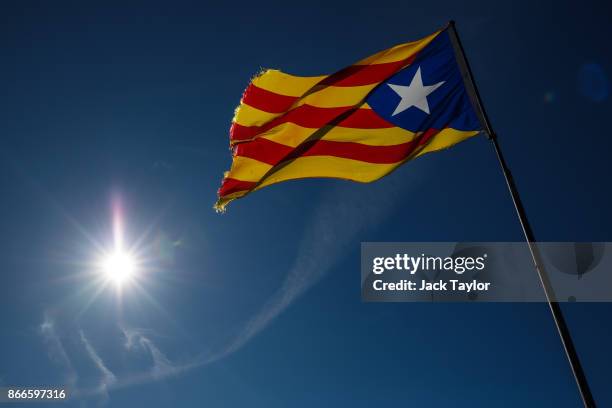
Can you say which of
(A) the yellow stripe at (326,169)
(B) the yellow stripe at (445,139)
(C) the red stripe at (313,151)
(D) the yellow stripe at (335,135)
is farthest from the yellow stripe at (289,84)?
(B) the yellow stripe at (445,139)

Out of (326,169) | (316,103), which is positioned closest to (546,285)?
(326,169)

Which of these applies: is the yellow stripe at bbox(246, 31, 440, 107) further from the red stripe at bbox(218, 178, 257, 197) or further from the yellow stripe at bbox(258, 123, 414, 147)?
the red stripe at bbox(218, 178, 257, 197)

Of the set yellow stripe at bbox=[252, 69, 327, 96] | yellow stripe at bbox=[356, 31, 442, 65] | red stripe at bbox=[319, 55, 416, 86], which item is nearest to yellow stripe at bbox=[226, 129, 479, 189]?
yellow stripe at bbox=[252, 69, 327, 96]

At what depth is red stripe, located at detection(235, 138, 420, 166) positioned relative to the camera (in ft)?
35.9

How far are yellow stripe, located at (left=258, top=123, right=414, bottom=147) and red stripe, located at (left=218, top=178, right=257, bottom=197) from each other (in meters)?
1.08

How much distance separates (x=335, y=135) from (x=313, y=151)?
0.58 meters

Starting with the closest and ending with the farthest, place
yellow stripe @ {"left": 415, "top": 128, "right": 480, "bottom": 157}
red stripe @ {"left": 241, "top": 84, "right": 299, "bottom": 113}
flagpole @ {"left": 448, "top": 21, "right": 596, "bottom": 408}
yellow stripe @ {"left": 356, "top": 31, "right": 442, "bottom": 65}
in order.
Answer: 1. flagpole @ {"left": 448, "top": 21, "right": 596, "bottom": 408}
2. yellow stripe @ {"left": 415, "top": 128, "right": 480, "bottom": 157}
3. yellow stripe @ {"left": 356, "top": 31, "right": 442, "bottom": 65}
4. red stripe @ {"left": 241, "top": 84, "right": 299, "bottom": 113}

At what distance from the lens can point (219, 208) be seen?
1069cm

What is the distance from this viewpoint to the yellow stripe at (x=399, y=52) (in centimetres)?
1062

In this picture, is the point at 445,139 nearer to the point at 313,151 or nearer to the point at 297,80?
the point at 313,151

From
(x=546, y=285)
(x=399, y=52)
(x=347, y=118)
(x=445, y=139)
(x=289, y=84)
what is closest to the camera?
(x=546, y=285)

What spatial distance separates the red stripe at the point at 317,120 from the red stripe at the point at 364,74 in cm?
55

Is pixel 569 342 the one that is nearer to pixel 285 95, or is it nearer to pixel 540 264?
pixel 540 264

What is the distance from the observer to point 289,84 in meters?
11.1
